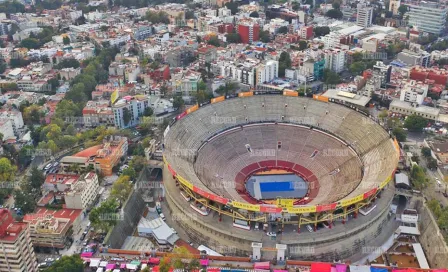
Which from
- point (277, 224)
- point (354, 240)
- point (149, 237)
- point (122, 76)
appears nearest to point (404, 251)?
point (354, 240)

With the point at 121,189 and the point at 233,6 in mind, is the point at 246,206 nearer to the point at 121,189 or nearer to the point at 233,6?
the point at 121,189

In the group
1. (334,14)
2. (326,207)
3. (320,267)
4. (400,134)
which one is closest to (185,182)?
(326,207)

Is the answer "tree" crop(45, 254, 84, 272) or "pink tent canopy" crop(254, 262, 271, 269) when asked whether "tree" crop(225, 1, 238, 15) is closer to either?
"pink tent canopy" crop(254, 262, 271, 269)

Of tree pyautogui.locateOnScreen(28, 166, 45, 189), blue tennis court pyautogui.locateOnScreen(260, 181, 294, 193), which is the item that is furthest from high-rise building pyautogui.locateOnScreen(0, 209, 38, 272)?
blue tennis court pyautogui.locateOnScreen(260, 181, 294, 193)

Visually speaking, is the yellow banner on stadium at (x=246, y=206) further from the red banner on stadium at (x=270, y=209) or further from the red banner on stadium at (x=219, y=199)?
the red banner on stadium at (x=219, y=199)

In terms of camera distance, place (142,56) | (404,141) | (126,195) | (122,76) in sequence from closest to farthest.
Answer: (126,195)
(404,141)
(122,76)
(142,56)

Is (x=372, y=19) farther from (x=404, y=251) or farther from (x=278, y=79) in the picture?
(x=404, y=251)

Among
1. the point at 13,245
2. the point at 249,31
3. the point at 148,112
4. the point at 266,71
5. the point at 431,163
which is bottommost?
the point at 431,163
